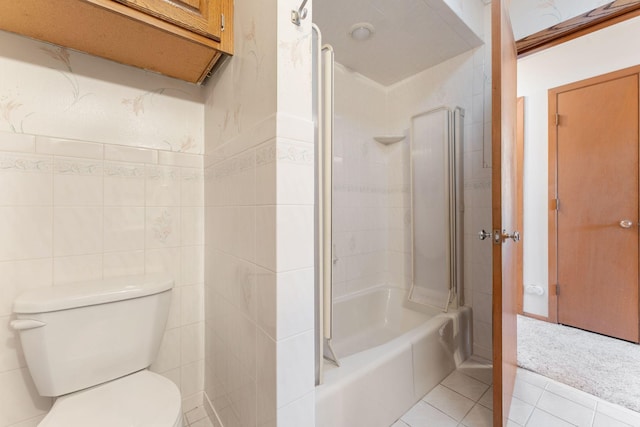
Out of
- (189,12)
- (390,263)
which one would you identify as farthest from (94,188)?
(390,263)

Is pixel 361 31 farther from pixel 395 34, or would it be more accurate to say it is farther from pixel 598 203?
pixel 598 203

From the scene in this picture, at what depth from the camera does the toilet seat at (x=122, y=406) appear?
2.54 feet

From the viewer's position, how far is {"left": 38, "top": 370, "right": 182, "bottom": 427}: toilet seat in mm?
775

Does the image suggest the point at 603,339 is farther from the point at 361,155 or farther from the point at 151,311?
the point at 151,311

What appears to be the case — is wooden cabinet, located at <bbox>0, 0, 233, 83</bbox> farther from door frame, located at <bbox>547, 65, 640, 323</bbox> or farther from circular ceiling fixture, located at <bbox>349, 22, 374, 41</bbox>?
door frame, located at <bbox>547, 65, 640, 323</bbox>

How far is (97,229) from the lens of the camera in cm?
111

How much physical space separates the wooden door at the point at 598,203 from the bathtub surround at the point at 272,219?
2752 mm

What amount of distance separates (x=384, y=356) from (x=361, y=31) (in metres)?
1.87

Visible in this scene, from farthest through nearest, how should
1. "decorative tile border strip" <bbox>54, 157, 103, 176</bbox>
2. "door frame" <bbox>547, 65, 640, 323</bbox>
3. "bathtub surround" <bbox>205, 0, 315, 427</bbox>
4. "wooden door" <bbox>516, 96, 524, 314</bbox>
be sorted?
1. "wooden door" <bbox>516, 96, 524, 314</bbox>
2. "door frame" <bbox>547, 65, 640, 323</bbox>
3. "decorative tile border strip" <bbox>54, 157, 103, 176</bbox>
4. "bathtub surround" <bbox>205, 0, 315, 427</bbox>

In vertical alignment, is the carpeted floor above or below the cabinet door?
below

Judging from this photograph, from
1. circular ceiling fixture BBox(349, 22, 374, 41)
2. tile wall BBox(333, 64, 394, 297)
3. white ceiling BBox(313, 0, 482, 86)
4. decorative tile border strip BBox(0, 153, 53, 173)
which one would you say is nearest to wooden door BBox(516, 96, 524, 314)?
white ceiling BBox(313, 0, 482, 86)

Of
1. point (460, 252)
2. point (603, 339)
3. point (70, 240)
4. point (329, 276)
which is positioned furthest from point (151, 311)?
point (603, 339)

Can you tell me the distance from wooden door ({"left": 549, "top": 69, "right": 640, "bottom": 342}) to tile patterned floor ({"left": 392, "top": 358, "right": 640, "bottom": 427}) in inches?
47.2

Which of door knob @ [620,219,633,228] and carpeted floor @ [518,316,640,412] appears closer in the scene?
carpeted floor @ [518,316,640,412]
